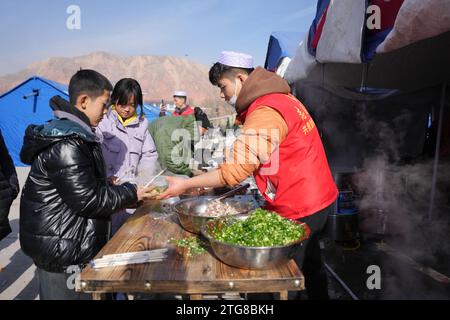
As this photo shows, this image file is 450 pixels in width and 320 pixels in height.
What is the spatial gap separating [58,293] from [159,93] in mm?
58410

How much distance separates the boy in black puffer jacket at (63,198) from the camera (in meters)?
1.74

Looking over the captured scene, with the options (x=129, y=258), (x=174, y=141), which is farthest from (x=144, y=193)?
(x=174, y=141)

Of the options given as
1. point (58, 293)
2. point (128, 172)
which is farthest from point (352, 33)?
point (58, 293)

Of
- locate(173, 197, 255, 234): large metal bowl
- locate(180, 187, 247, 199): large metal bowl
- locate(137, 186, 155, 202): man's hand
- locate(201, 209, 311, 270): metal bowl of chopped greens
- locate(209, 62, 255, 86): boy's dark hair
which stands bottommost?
locate(180, 187, 247, 199): large metal bowl

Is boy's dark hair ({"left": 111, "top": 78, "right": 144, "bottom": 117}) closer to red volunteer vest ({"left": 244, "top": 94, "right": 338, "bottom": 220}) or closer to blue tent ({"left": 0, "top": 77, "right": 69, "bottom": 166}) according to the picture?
red volunteer vest ({"left": 244, "top": 94, "right": 338, "bottom": 220})

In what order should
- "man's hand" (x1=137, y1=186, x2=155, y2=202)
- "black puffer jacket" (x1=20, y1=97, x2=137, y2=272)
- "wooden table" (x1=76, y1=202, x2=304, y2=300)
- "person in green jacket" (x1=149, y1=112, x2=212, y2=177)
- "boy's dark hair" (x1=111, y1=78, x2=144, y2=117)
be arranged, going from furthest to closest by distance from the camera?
"person in green jacket" (x1=149, y1=112, x2=212, y2=177) < "boy's dark hair" (x1=111, y1=78, x2=144, y2=117) < "man's hand" (x1=137, y1=186, x2=155, y2=202) < "black puffer jacket" (x1=20, y1=97, x2=137, y2=272) < "wooden table" (x1=76, y1=202, x2=304, y2=300)

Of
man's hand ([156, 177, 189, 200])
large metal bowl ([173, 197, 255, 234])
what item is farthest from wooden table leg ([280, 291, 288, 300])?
man's hand ([156, 177, 189, 200])

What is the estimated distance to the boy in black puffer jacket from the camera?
1744 millimetres

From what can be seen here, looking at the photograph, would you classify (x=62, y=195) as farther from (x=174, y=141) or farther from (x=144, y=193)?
(x=174, y=141)

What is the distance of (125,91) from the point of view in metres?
3.08

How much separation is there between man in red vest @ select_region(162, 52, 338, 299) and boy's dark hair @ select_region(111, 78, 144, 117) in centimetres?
115

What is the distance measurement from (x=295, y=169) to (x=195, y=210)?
2.52ft

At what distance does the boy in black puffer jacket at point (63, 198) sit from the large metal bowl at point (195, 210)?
39 centimetres

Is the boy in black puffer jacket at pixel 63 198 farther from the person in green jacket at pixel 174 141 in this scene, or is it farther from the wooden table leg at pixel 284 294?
the person in green jacket at pixel 174 141
